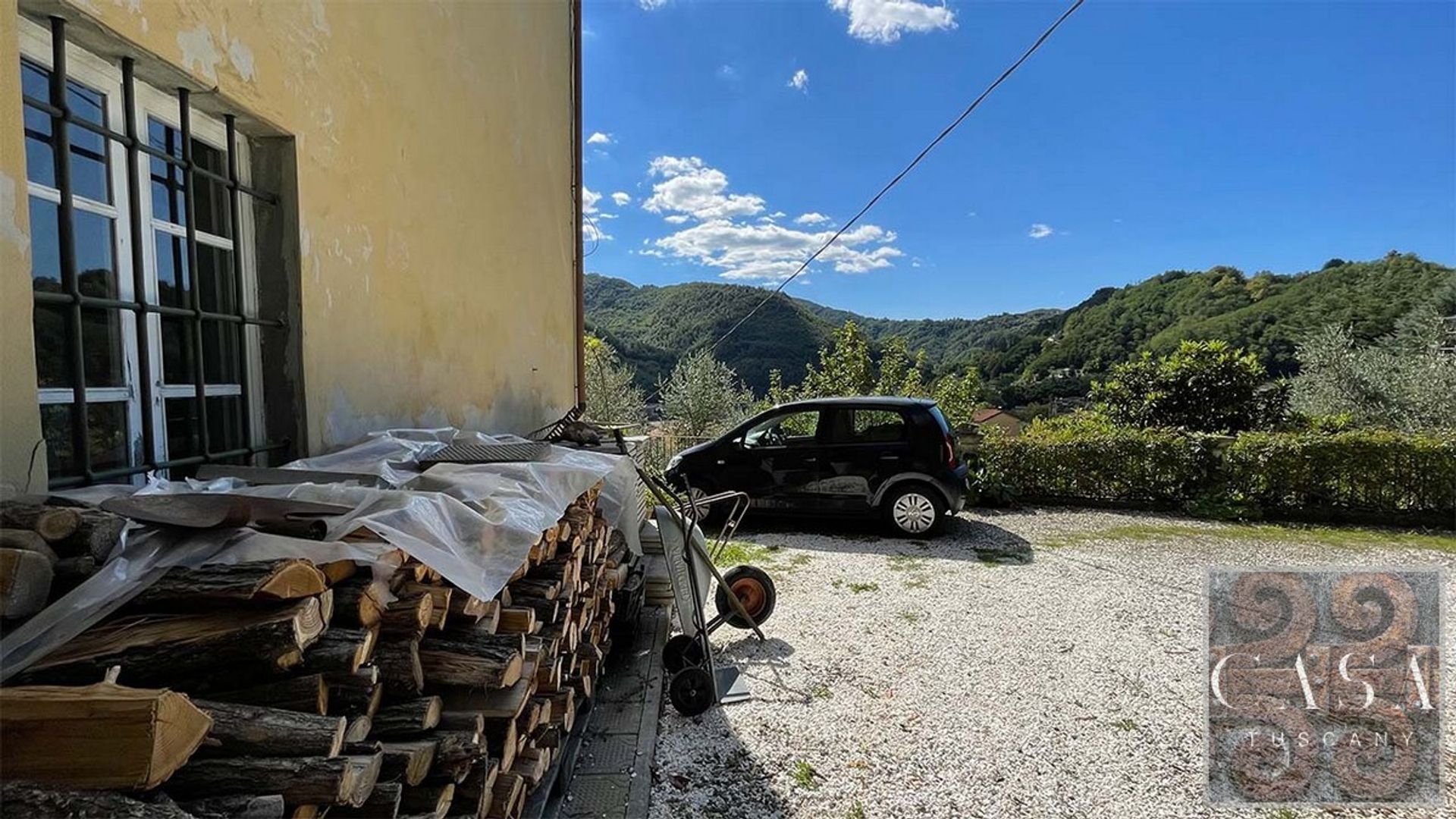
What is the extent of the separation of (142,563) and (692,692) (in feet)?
8.62

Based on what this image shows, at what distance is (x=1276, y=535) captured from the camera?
6.96m

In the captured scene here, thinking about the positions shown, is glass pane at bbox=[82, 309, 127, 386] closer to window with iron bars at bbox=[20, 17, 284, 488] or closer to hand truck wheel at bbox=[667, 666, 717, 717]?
window with iron bars at bbox=[20, 17, 284, 488]

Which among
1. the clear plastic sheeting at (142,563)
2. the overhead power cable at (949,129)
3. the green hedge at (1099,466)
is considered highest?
the overhead power cable at (949,129)

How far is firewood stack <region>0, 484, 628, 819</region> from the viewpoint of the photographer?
0.84 m

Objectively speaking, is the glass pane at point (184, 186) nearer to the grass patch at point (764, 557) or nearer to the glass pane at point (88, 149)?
the glass pane at point (88, 149)

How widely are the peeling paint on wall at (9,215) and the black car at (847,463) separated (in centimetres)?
570

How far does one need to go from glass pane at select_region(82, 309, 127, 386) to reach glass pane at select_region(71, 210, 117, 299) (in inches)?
2.4

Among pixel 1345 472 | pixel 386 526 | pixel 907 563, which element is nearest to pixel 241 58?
pixel 386 526

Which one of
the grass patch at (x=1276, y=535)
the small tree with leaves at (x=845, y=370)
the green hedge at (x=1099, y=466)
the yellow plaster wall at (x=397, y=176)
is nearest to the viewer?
the yellow plaster wall at (x=397, y=176)

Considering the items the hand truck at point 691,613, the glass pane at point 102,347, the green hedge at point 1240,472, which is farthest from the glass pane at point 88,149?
the green hedge at point 1240,472

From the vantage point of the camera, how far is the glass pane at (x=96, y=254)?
175 cm

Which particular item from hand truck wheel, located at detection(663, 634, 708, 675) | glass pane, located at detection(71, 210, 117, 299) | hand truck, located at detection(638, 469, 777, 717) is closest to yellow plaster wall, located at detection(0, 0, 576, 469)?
glass pane, located at detection(71, 210, 117, 299)

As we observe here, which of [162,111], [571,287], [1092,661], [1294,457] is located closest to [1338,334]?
[1294,457]

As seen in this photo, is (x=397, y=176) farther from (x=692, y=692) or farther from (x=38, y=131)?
(x=692, y=692)
